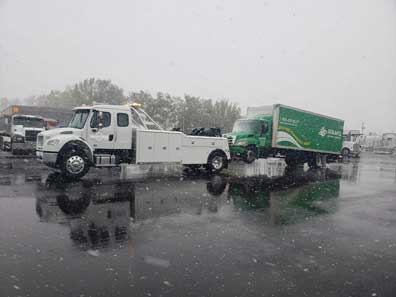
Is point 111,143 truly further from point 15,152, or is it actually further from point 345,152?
point 345,152

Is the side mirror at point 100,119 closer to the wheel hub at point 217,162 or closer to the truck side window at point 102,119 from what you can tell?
the truck side window at point 102,119

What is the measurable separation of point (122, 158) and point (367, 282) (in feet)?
30.3

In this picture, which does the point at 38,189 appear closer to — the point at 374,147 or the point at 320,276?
the point at 320,276

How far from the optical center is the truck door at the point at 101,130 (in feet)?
34.3

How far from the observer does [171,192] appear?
8.73 meters

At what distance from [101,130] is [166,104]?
34.4 meters

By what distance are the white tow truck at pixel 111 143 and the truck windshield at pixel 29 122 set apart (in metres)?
9.70

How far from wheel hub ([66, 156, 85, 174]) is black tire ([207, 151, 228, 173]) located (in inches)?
220

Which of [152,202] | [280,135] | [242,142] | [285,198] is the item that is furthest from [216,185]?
[280,135]

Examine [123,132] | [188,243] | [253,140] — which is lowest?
[188,243]

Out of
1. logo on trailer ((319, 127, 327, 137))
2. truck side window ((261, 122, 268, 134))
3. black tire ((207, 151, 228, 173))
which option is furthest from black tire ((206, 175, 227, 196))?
logo on trailer ((319, 127, 327, 137))

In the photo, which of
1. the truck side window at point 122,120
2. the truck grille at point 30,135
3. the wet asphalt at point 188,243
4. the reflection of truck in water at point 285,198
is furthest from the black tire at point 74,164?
the truck grille at point 30,135

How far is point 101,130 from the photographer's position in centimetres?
1067

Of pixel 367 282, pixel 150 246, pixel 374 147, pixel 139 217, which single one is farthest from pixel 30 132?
pixel 374 147
